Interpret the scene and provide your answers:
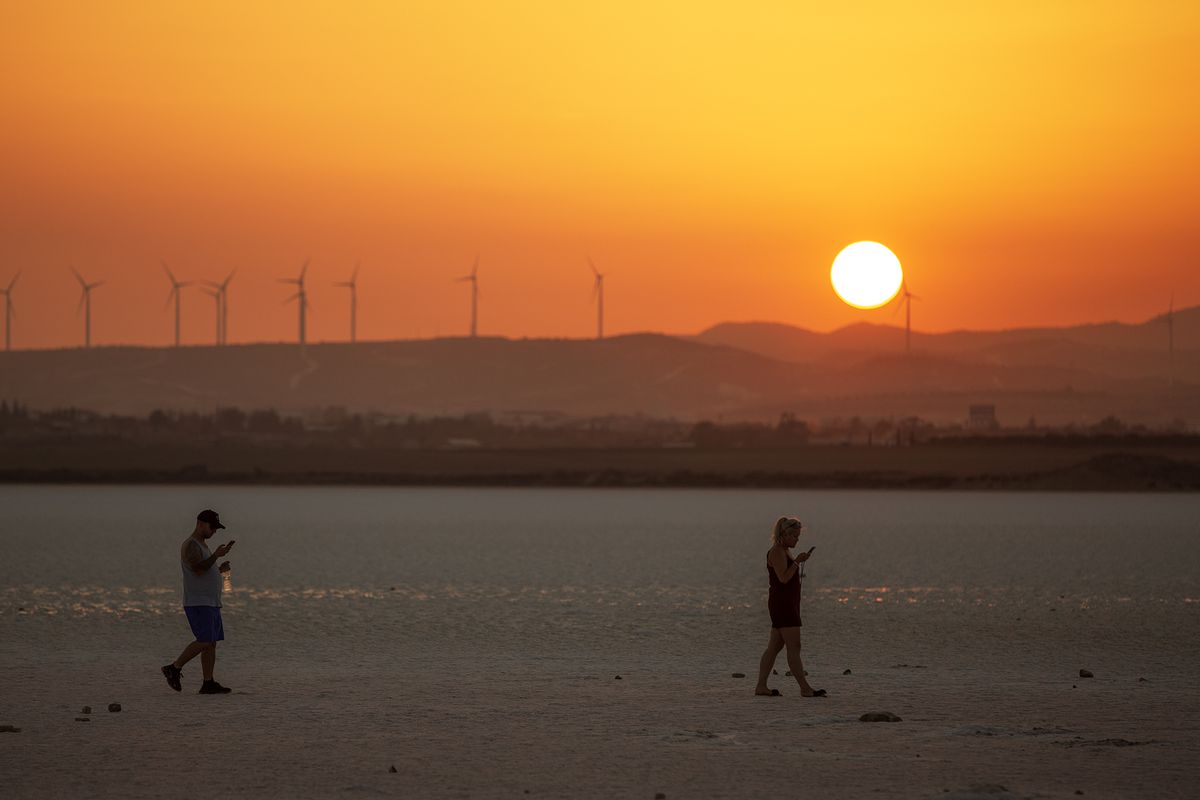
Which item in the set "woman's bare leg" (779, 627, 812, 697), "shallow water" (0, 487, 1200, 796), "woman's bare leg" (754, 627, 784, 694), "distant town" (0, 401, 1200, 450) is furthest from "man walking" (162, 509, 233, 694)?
"distant town" (0, 401, 1200, 450)

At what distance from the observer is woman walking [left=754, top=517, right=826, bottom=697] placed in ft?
59.4

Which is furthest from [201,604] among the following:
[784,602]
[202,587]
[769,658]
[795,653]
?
[795,653]

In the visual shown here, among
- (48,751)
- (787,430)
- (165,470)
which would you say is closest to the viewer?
(48,751)

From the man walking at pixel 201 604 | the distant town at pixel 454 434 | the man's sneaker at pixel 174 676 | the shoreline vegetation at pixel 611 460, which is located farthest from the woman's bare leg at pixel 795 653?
the distant town at pixel 454 434

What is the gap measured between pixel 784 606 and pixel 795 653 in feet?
1.74

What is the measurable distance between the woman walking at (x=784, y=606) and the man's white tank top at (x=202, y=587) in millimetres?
5827

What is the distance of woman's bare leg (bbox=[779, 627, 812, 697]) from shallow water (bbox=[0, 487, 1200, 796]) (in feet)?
1.17

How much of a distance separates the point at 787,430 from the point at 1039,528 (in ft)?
344

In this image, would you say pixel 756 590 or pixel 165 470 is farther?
pixel 165 470

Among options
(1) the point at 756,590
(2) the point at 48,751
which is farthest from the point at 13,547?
(2) the point at 48,751

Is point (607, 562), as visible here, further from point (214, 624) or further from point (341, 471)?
point (341, 471)

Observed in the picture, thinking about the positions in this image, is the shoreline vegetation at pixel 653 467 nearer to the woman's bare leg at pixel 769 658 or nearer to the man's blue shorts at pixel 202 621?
the woman's bare leg at pixel 769 658

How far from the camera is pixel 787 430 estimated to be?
561 feet

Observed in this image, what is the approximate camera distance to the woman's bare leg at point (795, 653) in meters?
→ 18.4
